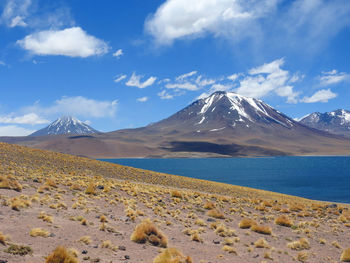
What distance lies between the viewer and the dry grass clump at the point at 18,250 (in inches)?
344

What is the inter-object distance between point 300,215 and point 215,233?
12.4m

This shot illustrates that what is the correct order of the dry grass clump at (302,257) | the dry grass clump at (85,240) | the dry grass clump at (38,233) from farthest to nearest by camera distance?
the dry grass clump at (302,257) < the dry grass clump at (85,240) < the dry grass clump at (38,233)

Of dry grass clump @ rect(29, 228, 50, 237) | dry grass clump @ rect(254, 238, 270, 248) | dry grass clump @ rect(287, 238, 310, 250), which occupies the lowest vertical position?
dry grass clump @ rect(287, 238, 310, 250)

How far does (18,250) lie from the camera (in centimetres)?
885

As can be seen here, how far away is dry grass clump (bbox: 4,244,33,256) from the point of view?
8750 mm

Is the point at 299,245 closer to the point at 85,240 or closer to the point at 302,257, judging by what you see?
the point at 302,257

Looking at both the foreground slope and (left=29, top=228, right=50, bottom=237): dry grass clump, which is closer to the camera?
the foreground slope

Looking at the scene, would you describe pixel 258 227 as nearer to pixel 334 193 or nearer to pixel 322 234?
pixel 322 234

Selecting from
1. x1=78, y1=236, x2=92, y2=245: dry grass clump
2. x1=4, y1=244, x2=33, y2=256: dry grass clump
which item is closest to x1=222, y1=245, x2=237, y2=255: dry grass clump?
x1=78, y1=236, x2=92, y2=245: dry grass clump

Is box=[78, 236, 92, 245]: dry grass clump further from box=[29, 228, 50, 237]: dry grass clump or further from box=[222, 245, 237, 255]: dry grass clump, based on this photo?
box=[222, 245, 237, 255]: dry grass clump

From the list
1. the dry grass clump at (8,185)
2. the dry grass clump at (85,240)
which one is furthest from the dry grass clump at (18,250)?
the dry grass clump at (8,185)

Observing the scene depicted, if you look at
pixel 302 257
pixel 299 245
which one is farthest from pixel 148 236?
pixel 299 245

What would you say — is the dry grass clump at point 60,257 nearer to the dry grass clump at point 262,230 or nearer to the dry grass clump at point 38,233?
the dry grass clump at point 38,233

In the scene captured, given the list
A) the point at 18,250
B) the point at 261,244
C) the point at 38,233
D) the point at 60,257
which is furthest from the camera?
the point at 261,244
